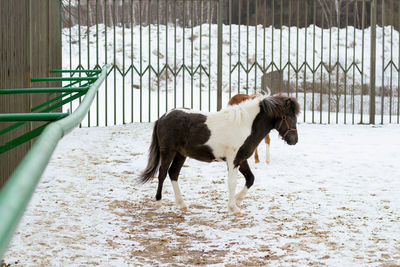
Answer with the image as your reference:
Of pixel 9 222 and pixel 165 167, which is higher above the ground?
pixel 9 222

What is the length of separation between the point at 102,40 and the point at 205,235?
11466mm

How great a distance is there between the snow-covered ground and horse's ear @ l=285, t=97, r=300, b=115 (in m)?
0.90

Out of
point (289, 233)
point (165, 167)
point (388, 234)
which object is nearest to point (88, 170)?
point (165, 167)

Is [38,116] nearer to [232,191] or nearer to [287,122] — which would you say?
[232,191]

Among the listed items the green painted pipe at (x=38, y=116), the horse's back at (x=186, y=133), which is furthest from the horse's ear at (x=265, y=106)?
the green painted pipe at (x=38, y=116)

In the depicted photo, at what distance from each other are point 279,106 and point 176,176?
115 cm

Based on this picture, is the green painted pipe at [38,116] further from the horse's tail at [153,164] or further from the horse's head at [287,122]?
the horse's tail at [153,164]

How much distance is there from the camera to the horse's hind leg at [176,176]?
538 cm

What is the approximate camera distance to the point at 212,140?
525cm

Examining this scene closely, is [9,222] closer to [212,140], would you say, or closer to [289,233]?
[289,233]

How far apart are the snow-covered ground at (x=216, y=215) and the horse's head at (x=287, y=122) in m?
0.67

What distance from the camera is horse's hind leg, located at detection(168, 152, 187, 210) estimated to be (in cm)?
538

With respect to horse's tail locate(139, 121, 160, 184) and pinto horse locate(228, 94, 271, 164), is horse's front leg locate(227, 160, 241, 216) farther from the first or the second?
pinto horse locate(228, 94, 271, 164)

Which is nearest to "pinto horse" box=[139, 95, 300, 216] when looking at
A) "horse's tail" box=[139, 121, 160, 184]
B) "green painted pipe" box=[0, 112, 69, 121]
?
"horse's tail" box=[139, 121, 160, 184]
